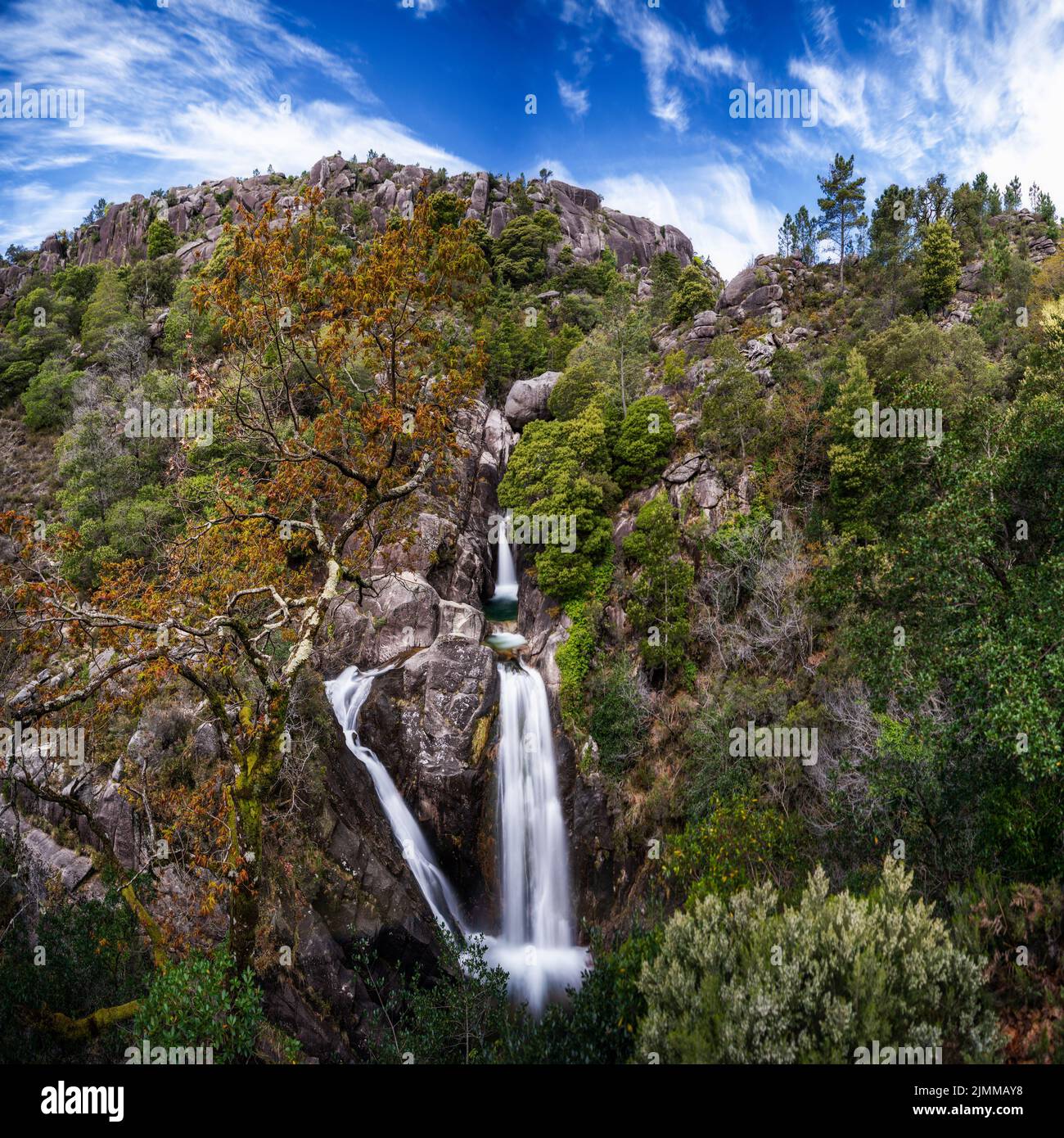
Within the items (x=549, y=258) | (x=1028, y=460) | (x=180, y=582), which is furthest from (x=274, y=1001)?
(x=549, y=258)

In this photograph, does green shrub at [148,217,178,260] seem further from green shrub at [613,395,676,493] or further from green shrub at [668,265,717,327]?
green shrub at [613,395,676,493]

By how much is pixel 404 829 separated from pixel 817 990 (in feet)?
46.5

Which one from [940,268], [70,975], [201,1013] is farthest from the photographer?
[940,268]

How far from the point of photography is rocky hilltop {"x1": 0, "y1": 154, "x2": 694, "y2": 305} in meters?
63.1

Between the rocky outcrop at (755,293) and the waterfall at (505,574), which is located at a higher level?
the rocky outcrop at (755,293)

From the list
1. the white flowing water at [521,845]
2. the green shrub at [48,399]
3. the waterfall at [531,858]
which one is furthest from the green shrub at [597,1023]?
the green shrub at [48,399]

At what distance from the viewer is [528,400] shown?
3534cm

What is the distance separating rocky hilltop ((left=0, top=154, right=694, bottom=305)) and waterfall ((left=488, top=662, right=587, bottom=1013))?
57681 millimetres

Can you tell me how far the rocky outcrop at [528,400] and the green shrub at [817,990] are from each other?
3145cm

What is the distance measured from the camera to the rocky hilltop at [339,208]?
63.1 meters

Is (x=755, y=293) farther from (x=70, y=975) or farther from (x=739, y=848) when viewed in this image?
(x=70, y=975)

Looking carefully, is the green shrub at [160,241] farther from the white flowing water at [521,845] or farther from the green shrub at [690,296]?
the white flowing water at [521,845]

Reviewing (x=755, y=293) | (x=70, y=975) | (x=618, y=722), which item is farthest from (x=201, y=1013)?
(x=755, y=293)
